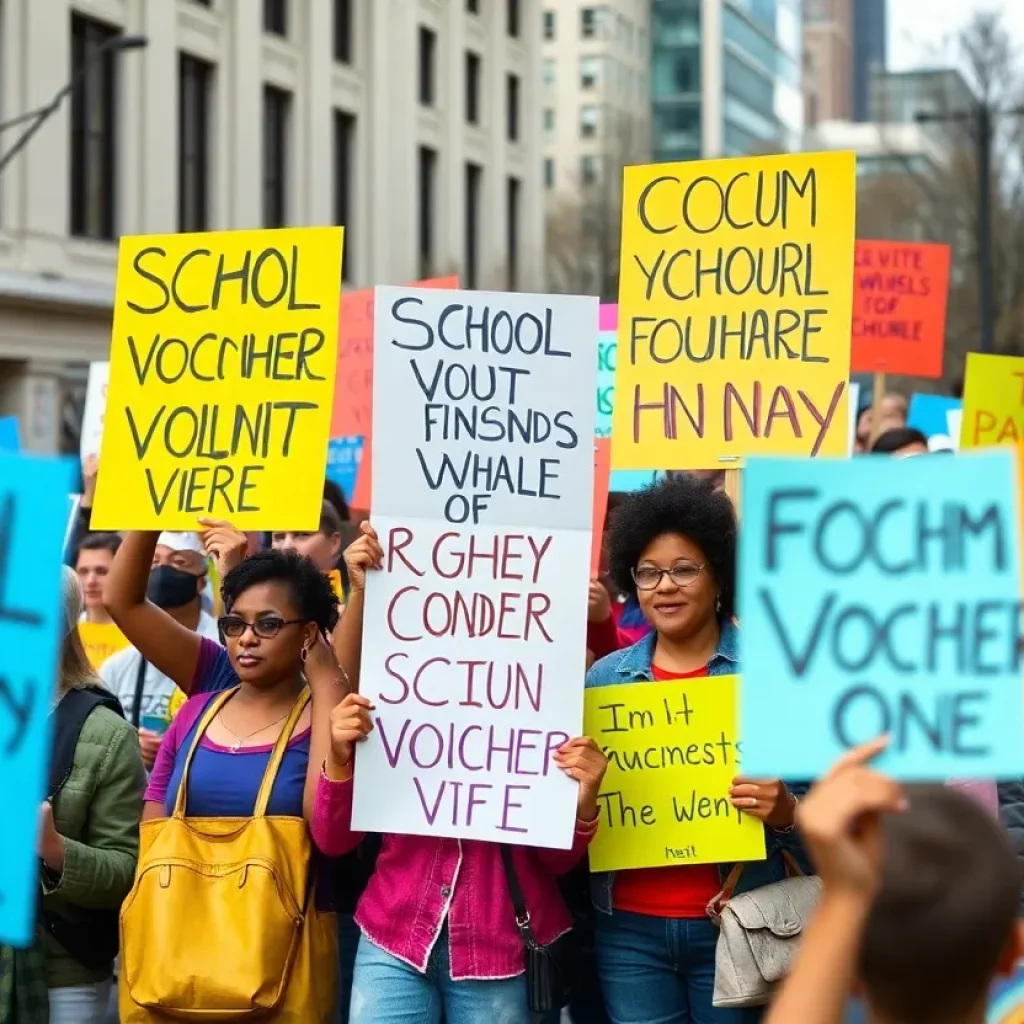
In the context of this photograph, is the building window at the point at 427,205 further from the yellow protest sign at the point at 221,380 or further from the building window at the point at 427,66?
the yellow protest sign at the point at 221,380

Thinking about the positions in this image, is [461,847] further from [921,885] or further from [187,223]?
[187,223]

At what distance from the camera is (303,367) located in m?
4.46

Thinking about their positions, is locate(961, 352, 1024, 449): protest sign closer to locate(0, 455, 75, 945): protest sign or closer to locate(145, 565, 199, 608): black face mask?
locate(145, 565, 199, 608): black face mask

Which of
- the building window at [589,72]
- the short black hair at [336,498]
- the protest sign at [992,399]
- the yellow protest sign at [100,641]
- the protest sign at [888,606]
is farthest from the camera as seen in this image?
the building window at [589,72]

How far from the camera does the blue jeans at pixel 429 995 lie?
389cm

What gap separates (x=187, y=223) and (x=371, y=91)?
22.0ft

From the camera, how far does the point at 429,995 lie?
3914 millimetres

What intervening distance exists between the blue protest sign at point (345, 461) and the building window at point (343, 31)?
82.1ft

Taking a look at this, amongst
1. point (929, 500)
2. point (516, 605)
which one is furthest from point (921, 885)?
point (516, 605)

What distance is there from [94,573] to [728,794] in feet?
A: 10.6

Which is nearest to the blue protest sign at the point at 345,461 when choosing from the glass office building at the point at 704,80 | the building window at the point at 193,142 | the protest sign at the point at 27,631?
the protest sign at the point at 27,631

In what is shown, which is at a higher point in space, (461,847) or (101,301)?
(101,301)

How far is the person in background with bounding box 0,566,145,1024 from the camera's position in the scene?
3.98m


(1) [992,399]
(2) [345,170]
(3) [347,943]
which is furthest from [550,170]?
(3) [347,943]
